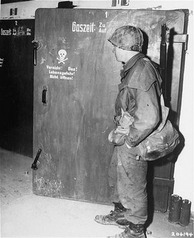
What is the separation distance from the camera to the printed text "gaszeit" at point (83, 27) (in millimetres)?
2803

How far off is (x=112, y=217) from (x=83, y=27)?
1792 millimetres

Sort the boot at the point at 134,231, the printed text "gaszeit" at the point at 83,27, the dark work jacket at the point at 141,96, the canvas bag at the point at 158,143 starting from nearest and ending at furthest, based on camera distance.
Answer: the dark work jacket at the point at 141,96
the canvas bag at the point at 158,143
the boot at the point at 134,231
the printed text "gaszeit" at the point at 83,27

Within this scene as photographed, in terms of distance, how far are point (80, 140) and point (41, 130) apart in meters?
0.42

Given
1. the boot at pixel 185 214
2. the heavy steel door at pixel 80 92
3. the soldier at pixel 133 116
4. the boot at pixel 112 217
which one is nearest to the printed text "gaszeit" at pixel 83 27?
the heavy steel door at pixel 80 92

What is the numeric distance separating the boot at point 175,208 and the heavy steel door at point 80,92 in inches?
5.5

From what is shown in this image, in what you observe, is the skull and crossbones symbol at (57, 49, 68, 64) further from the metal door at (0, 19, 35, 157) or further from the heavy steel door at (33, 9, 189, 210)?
the metal door at (0, 19, 35, 157)

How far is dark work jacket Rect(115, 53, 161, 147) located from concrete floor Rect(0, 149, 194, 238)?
981mm

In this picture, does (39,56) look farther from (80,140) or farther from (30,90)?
(30,90)

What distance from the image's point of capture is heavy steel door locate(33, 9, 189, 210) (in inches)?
109

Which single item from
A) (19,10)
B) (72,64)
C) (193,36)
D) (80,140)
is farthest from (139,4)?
(19,10)

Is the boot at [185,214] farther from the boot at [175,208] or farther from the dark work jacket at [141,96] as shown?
the dark work jacket at [141,96]

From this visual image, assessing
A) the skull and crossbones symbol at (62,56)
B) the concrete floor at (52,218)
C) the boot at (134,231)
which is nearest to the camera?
the boot at (134,231)

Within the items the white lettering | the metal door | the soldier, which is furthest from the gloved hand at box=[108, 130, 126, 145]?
the white lettering

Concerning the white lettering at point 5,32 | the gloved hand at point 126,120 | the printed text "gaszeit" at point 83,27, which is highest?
the white lettering at point 5,32
